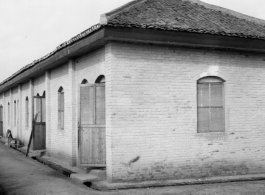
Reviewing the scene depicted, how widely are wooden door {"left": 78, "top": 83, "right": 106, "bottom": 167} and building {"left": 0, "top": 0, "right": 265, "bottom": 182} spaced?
0.03 meters

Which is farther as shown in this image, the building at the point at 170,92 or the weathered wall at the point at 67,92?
the weathered wall at the point at 67,92

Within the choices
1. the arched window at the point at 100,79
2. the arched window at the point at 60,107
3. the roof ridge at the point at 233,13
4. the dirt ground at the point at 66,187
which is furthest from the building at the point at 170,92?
the arched window at the point at 60,107

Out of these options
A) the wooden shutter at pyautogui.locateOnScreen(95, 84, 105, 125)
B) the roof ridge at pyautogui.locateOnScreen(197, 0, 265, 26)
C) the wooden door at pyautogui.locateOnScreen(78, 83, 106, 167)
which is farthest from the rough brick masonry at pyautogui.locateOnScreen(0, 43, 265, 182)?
the roof ridge at pyautogui.locateOnScreen(197, 0, 265, 26)

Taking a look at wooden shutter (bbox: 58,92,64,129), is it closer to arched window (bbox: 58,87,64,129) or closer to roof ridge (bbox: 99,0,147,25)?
arched window (bbox: 58,87,64,129)

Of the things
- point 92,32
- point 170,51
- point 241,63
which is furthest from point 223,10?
point 92,32

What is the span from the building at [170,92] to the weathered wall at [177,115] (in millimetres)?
25

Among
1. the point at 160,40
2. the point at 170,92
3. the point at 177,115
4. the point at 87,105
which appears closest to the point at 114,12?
the point at 160,40

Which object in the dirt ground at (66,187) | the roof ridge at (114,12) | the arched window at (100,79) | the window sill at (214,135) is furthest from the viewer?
the arched window at (100,79)

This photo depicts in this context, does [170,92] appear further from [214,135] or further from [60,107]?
[60,107]

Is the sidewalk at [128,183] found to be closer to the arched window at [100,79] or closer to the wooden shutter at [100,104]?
the wooden shutter at [100,104]

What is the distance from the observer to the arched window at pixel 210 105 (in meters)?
10.3

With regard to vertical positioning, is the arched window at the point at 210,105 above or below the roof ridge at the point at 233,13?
below

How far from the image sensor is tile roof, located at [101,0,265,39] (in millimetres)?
9289

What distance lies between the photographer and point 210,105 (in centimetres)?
1042
